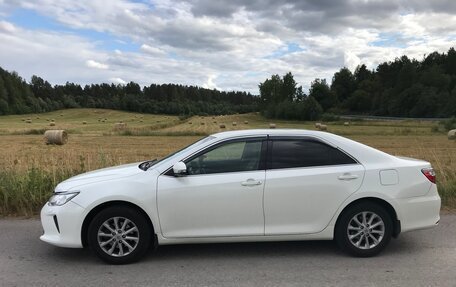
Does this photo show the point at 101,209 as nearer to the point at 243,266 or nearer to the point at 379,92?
the point at 243,266

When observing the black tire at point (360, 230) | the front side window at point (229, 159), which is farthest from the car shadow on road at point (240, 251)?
the front side window at point (229, 159)

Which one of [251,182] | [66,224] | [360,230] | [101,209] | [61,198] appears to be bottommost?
[360,230]

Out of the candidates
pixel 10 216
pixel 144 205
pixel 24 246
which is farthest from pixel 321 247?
pixel 10 216

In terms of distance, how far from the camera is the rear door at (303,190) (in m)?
5.32

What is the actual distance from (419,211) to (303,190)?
1.44 metres

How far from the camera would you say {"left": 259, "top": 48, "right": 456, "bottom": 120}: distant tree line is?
99.9m

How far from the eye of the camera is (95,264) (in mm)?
5258

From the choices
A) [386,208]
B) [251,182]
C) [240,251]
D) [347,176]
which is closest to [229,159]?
[251,182]

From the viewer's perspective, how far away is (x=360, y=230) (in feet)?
17.9

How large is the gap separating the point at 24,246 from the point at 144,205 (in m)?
1.89

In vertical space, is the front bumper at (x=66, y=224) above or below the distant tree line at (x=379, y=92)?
below

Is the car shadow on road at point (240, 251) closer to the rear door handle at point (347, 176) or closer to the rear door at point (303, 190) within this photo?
the rear door at point (303, 190)

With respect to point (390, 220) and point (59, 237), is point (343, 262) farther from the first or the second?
point (59, 237)

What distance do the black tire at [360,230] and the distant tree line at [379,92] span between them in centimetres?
9220
